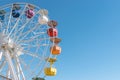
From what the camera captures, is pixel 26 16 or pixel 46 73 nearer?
pixel 46 73

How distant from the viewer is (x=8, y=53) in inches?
1073

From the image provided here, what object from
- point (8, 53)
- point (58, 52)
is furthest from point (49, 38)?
point (8, 53)

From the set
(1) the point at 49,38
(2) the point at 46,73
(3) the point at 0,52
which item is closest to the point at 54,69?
(2) the point at 46,73

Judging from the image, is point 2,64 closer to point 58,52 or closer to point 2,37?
point 2,37

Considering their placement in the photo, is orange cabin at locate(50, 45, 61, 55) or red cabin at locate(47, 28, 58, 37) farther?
red cabin at locate(47, 28, 58, 37)

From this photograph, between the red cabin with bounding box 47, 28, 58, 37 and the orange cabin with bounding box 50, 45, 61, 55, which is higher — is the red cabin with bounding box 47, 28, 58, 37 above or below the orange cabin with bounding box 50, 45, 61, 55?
above

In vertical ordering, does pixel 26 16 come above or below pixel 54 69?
above

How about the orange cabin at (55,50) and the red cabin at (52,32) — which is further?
the red cabin at (52,32)

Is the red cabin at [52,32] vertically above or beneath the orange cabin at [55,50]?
above

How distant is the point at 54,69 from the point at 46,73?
2.77 ft

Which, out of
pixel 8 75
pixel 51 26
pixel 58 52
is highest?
pixel 51 26

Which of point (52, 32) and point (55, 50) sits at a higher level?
point (52, 32)

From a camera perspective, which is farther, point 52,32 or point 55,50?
point 52,32

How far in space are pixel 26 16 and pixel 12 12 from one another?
1.25 m
